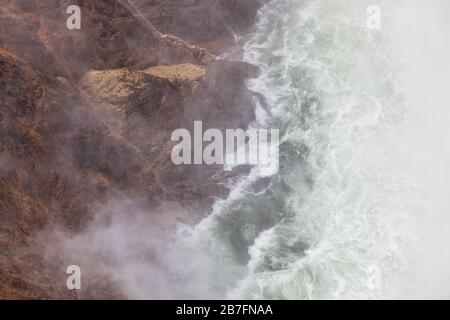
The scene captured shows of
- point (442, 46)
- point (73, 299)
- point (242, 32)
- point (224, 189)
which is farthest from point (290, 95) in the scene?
point (73, 299)

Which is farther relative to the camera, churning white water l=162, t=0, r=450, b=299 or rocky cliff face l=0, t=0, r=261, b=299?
churning white water l=162, t=0, r=450, b=299

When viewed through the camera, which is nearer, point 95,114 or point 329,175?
point 95,114

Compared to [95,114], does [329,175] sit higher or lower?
lower

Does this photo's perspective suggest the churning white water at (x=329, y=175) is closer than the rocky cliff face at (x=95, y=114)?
No

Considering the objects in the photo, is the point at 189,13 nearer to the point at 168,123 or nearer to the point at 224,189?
the point at 168,123
